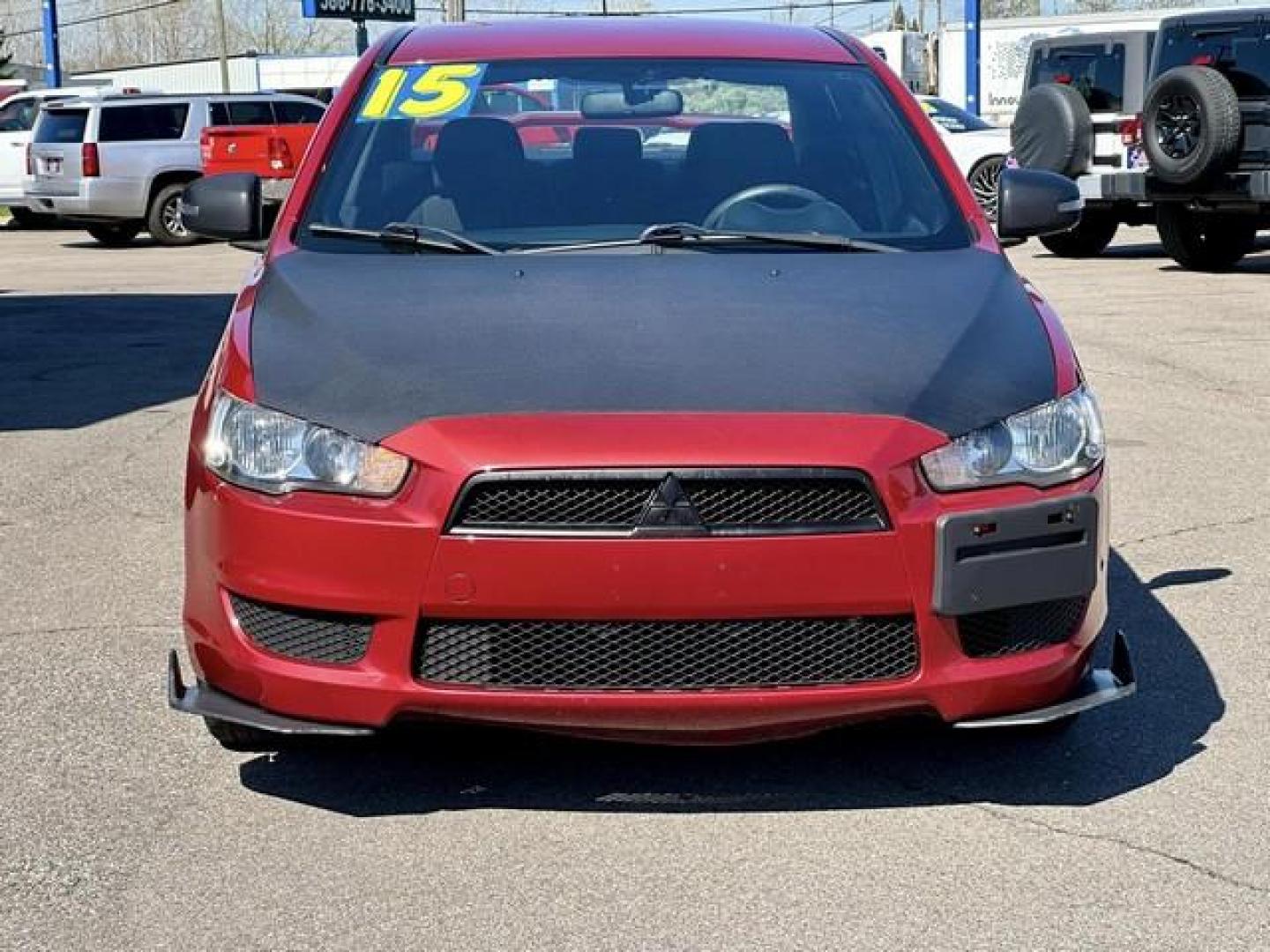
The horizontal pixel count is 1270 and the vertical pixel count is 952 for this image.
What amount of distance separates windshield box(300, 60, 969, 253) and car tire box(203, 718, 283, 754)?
1226 mm

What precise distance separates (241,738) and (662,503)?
1.18m

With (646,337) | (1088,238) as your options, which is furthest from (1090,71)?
(646,337)

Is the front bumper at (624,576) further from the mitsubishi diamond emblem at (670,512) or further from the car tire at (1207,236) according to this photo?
the car tire at (1207,236)

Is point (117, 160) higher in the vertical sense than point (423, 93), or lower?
lower

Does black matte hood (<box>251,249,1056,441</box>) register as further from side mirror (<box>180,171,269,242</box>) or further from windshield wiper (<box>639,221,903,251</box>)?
side mirror (<box>180,171,269,242</box>)

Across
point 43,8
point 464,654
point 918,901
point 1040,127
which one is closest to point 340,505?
point 464,654

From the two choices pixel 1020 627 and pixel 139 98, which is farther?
pixel 139 98

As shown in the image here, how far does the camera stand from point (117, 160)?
2381 centimetres

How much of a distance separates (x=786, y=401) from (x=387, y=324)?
919 millimetres

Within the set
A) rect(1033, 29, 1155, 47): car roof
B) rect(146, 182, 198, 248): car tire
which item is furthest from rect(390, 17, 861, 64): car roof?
rect(146, 182, 198, 248): car tire

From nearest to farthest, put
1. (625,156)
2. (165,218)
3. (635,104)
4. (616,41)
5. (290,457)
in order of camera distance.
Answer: (290,457)
(625,156)
(635,104)
(616,41)
(165,218)

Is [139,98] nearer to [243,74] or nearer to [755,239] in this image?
[755,239]

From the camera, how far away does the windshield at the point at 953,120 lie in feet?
71.4

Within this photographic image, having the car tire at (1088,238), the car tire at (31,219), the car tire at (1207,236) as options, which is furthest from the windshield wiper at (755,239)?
the car tire at (31,219)
